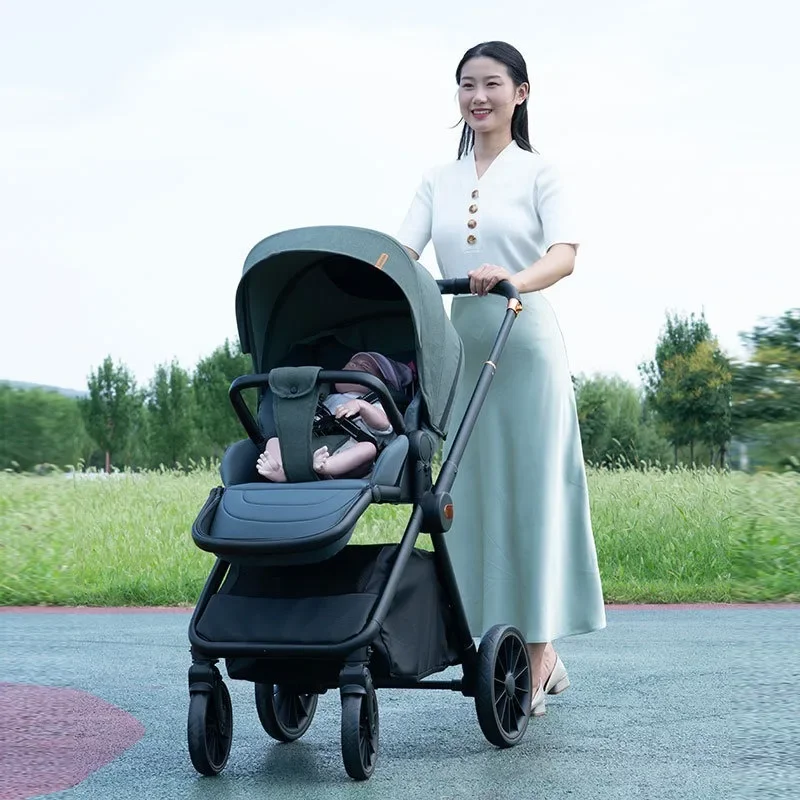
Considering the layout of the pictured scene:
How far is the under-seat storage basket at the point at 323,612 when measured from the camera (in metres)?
3.73

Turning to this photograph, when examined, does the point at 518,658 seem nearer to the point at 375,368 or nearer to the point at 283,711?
the point at 283,711

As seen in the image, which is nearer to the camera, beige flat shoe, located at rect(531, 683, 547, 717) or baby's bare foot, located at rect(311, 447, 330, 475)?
baby's bare foot, located at rect(311, 447, 330, 475)

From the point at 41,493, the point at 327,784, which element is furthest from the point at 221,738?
the point at 41,493

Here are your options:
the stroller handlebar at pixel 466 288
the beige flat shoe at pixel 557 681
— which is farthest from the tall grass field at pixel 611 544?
the stroller handlebar at pixel 466 288

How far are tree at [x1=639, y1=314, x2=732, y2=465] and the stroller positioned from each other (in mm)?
35594

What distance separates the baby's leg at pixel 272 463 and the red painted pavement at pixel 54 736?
1090mm

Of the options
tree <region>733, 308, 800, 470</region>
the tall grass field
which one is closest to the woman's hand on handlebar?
the tall grass field

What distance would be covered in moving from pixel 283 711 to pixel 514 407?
137cm

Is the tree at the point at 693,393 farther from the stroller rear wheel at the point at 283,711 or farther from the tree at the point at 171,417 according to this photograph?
the stroller rear wheel at the point at 283,711

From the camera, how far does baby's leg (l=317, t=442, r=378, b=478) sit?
393 cm

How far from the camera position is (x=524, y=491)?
4.86 m

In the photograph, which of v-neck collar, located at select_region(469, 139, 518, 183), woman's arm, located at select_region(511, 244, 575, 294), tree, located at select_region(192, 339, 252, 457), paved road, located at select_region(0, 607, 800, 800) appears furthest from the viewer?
tree, located at select_region(192, 339, 252, 457)

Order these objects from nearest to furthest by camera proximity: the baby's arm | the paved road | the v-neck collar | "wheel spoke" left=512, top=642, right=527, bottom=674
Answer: the paved road, the baby's arm, "wheel spoke" left=512, top=642, right=527, bottom=674, the v-neck collar

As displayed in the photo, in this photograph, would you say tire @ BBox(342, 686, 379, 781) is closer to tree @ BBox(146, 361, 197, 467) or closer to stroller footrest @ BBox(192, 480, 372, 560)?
stroller footrest @ BBox(192, 480, 372, 560)
